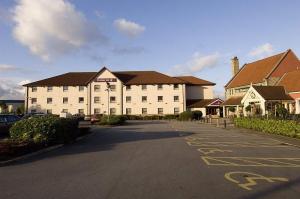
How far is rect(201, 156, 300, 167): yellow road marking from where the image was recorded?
36.7 ft

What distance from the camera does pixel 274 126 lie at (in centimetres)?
2408

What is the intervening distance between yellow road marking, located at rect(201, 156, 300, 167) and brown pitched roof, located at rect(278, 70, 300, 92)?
2834 centimetres

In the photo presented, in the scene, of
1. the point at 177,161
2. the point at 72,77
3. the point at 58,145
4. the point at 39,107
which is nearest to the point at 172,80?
the point at 72,77

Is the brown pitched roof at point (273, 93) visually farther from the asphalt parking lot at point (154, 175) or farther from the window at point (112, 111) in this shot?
the window at point (112, 111)

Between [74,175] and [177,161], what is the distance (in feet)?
12.6

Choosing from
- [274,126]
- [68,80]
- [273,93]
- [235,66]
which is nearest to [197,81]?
[235,66]

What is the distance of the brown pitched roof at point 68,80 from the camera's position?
70375 millimetres

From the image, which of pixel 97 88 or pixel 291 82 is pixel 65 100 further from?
pixel 291 82

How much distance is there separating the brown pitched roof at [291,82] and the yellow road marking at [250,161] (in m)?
28.3

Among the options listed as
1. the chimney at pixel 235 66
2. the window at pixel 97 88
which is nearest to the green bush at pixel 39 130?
the window at pixel 97 88

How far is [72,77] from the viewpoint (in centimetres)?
7319

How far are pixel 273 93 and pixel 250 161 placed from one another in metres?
29.5

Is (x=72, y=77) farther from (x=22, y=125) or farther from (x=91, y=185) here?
(x=91, y=185)

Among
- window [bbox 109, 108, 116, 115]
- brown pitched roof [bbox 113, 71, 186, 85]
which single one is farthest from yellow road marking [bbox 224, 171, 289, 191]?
window [bbox 109, 108, 116, 115]
